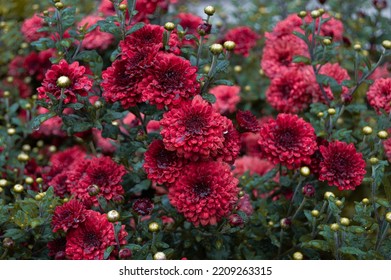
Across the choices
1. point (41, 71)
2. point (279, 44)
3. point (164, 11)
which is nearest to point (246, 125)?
point (279, 44)

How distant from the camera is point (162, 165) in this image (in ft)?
4.37

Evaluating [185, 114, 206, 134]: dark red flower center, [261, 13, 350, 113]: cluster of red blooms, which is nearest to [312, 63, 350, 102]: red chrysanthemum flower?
[261, 13, 350, 113]: cluster of red blooms

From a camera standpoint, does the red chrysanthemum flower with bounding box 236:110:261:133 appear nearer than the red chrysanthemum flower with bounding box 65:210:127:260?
No

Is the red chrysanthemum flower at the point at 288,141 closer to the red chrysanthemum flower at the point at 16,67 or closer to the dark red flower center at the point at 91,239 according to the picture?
the dark red flower center at the point at 91,239

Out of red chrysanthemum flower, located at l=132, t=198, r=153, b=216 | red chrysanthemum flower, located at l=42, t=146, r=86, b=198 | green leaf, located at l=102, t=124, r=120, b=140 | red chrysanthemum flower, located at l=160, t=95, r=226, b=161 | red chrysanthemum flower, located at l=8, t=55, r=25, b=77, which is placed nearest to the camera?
red chrysanthemum flower, located at l=160, t=95, r=226, b=161

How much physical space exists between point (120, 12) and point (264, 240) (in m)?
0.86

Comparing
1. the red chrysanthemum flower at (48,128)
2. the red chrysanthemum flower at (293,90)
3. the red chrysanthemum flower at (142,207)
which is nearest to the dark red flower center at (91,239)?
the red chrysanthemum flower at (142,207)

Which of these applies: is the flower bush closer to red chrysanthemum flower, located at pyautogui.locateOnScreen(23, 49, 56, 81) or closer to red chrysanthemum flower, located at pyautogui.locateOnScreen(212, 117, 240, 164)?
red chrysanthemum flower, located at pyautogui.locateOnScreen(212, 117, 240, 164)

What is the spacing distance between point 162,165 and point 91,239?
264 mm

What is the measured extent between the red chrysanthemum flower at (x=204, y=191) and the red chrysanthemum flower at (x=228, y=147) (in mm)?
26

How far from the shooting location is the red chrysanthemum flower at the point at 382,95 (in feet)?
5.49

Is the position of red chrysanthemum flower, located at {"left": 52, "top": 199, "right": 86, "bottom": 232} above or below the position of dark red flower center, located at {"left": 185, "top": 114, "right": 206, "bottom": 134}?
below

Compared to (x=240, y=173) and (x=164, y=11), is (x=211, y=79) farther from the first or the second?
(x=164, y=11)

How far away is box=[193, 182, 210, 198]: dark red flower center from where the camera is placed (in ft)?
4.31
